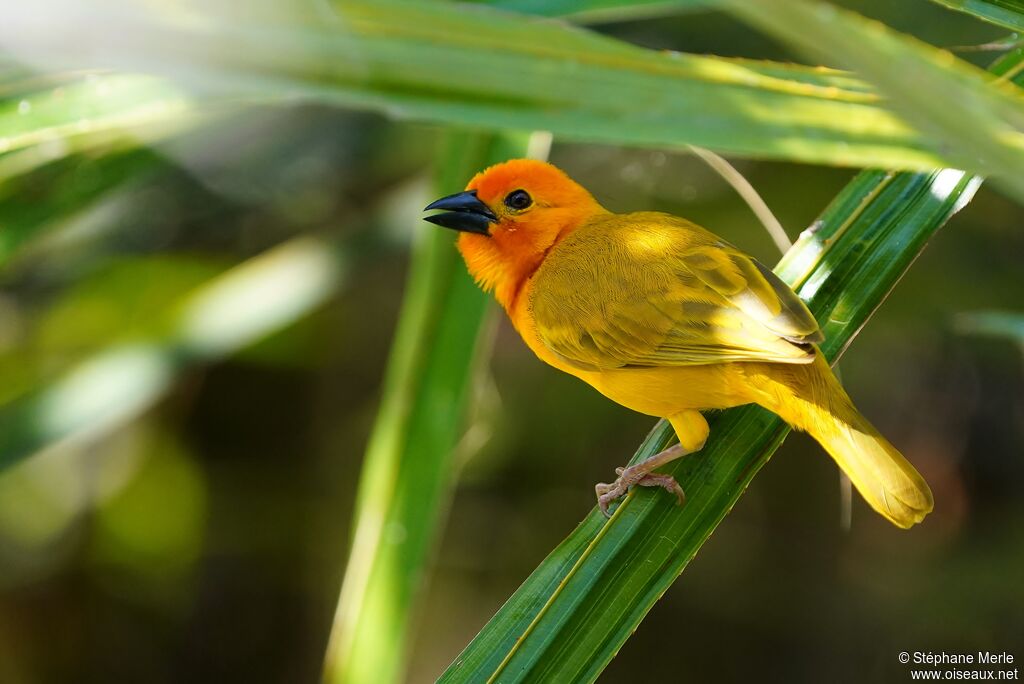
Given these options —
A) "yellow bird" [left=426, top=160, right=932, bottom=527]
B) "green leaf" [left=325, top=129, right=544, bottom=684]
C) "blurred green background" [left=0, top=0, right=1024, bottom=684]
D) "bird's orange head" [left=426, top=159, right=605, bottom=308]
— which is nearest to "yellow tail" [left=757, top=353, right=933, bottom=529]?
"yellow bird" [left=426, top=160, right=932, bottom=527]

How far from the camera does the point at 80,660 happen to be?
3.48 m

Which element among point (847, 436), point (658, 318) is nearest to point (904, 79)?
point (847, 436)

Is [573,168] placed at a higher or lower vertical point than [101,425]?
higher

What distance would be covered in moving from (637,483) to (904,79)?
106cm

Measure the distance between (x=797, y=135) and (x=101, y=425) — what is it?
7.12 feet

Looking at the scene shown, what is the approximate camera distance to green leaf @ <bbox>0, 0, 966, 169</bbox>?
698 mm

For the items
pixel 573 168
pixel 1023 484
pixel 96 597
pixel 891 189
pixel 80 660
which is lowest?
pixel 80 660

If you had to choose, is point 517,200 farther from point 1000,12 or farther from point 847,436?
point 1000,12

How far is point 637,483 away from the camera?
159 centimetres

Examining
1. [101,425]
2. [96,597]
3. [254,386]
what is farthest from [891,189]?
[96,597]

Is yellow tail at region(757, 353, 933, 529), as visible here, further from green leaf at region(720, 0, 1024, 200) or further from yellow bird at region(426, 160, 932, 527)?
green leaf at region(720, 0, 1024, 200)

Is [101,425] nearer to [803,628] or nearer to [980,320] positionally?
[980,320]

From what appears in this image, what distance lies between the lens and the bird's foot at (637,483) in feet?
5.05

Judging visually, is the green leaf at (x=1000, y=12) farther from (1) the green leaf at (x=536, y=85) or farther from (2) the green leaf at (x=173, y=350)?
(2) the green leaf at (x=173, y=350)
